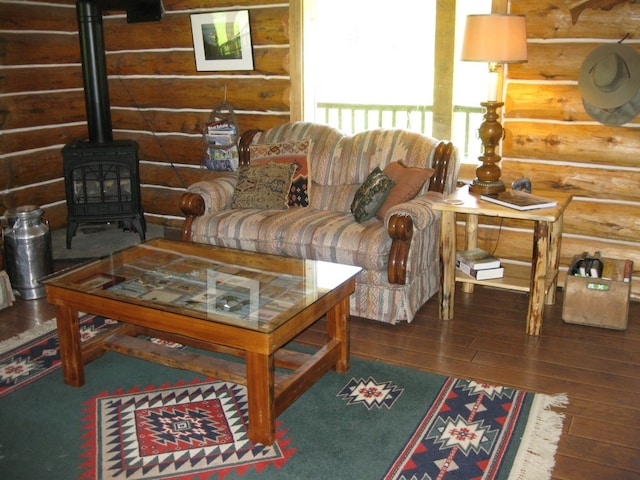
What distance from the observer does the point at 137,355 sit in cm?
311

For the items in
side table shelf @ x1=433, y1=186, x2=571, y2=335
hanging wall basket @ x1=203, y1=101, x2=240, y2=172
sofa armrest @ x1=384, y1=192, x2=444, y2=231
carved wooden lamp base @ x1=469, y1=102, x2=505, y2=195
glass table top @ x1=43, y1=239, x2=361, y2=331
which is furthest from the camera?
hanging wall basket @ x1=203, y1=101, x2=240, y2=172

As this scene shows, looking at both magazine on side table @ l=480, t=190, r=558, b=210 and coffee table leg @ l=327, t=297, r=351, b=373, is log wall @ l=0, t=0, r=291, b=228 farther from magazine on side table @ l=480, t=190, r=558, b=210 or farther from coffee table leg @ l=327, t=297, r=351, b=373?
coffee table leg @ l=327, t=297, r=351, b=373

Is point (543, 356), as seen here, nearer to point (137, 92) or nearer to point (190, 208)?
point (190, 208)

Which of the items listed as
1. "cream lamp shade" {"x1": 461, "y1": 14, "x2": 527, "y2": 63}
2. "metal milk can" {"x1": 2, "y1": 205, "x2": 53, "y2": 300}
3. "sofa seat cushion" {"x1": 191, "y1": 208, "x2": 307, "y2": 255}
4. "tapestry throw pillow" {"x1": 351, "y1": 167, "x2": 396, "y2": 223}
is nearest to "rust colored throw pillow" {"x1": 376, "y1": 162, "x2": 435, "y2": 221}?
"tapestry throw pillow" {"x1": 351, "y1": 167, "x2": 396, "y2": 223}

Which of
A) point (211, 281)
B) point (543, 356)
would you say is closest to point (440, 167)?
point (543, 356)

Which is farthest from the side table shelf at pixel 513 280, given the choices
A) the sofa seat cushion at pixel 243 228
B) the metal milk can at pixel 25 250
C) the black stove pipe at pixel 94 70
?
the black stove pipe at pixel 94 70

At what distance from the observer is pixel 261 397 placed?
2586mm

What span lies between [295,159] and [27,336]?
1.94 metres

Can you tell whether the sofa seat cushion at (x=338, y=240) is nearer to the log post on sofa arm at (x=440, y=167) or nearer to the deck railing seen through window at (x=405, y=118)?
the log post on sofa arm at (x=440, y=167)

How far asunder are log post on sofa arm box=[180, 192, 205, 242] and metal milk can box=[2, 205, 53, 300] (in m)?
0.90

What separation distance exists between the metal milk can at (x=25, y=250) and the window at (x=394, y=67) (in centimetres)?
207

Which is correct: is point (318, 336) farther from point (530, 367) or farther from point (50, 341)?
point (50, 341)

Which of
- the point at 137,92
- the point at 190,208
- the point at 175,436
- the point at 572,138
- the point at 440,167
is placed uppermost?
the point at 137,92

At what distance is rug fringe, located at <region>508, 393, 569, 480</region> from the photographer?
244 cm
